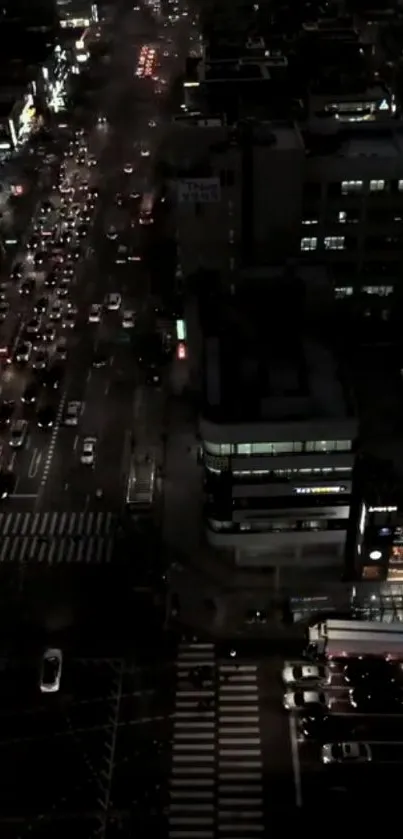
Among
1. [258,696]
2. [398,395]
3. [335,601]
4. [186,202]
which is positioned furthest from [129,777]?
[186,202]

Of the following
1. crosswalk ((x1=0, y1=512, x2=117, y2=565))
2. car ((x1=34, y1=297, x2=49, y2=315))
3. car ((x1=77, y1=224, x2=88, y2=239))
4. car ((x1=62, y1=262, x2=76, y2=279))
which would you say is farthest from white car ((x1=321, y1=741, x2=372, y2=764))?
car ((x1=77, y1=224, x2=88, y2=239))

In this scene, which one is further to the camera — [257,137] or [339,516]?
[257,137]

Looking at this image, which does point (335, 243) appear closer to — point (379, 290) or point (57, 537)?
point (379, 290)

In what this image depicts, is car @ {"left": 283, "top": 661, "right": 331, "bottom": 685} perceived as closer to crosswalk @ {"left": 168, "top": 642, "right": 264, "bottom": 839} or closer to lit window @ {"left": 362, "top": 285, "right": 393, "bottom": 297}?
crosswalk @ {"left": 168, "top": 642, "right": 264, "bottom": 839}

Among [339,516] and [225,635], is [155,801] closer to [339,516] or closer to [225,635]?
[225,635]

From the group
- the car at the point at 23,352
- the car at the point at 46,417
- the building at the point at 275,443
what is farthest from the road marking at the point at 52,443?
the building at the point at 275,443

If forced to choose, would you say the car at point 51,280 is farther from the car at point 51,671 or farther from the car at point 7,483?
the car at point 51,671
